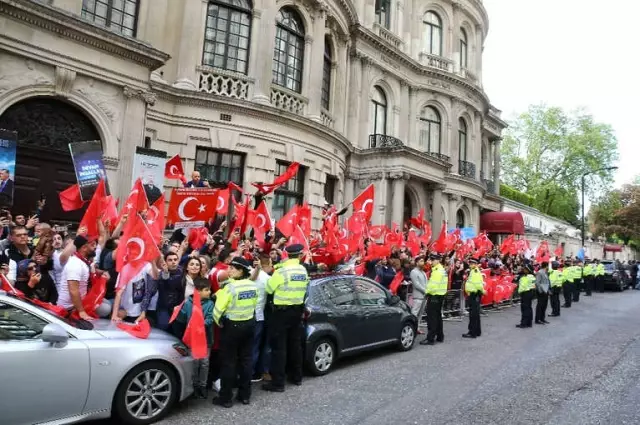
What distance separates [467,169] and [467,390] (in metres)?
24.1

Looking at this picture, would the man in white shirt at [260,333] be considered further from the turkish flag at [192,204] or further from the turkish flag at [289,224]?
the turkish flag at [289,224]

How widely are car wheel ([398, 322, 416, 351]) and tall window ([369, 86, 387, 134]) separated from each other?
625 inches

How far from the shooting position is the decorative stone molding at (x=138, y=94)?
38.2 feet

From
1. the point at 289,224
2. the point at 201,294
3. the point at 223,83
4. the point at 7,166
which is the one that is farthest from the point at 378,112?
the point at 201,294

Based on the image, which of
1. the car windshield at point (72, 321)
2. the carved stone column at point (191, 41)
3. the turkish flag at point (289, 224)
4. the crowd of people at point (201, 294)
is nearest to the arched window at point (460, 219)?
the carved stone column at point (191, 41)

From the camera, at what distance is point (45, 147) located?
10.8 m

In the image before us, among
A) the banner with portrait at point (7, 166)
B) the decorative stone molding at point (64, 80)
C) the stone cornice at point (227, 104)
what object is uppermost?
the stone cornice at point (227, 104)

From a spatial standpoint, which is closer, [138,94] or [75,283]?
[75,283]

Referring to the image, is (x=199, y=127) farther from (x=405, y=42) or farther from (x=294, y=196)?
(x=405, y=42)

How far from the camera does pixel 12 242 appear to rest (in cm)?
630

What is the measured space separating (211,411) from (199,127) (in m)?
10.9

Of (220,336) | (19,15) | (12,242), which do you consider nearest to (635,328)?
(220,336)

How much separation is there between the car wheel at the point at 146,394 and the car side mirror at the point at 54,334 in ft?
2.65

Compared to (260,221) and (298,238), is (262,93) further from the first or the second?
(298,238)
